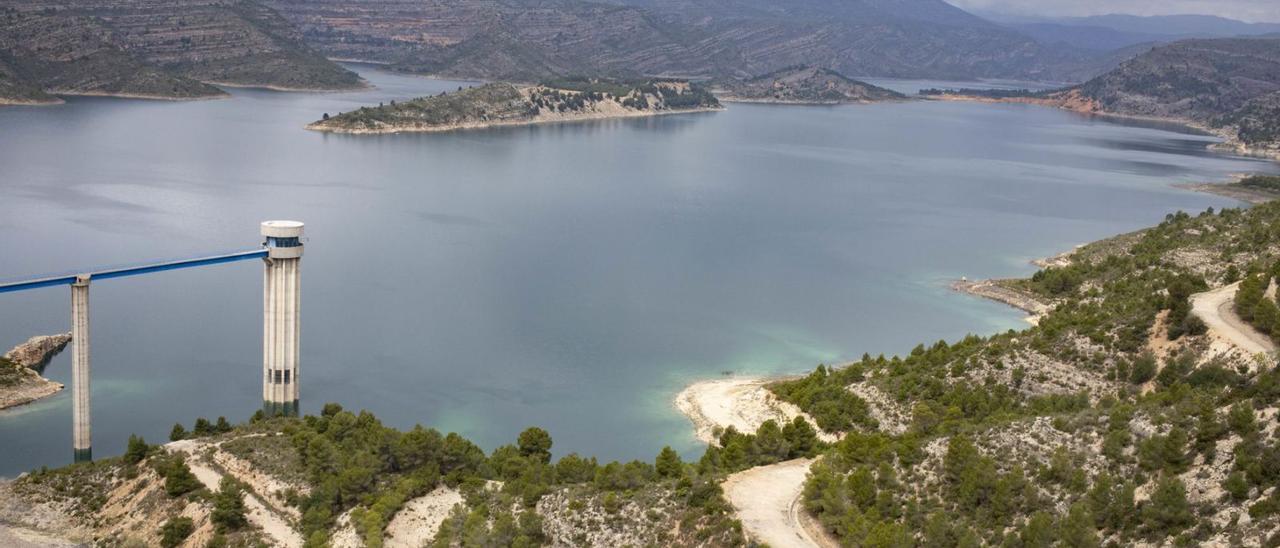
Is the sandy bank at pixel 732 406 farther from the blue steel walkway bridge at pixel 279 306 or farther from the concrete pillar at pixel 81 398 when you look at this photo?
the concrete pillar at pixel 81 398

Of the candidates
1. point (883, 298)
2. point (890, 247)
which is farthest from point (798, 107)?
point (883, 298)

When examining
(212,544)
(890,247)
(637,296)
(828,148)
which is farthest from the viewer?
(828,148)

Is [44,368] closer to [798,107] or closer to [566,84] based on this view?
[566,84]

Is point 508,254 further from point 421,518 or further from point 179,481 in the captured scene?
point 421,518

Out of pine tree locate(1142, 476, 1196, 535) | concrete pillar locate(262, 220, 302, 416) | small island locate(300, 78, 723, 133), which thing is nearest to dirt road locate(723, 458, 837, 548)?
pine tree locate(1142, 476, 1196, 535)

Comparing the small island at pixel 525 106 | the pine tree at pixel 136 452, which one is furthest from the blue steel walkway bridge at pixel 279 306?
the small island at pixel 525 106
